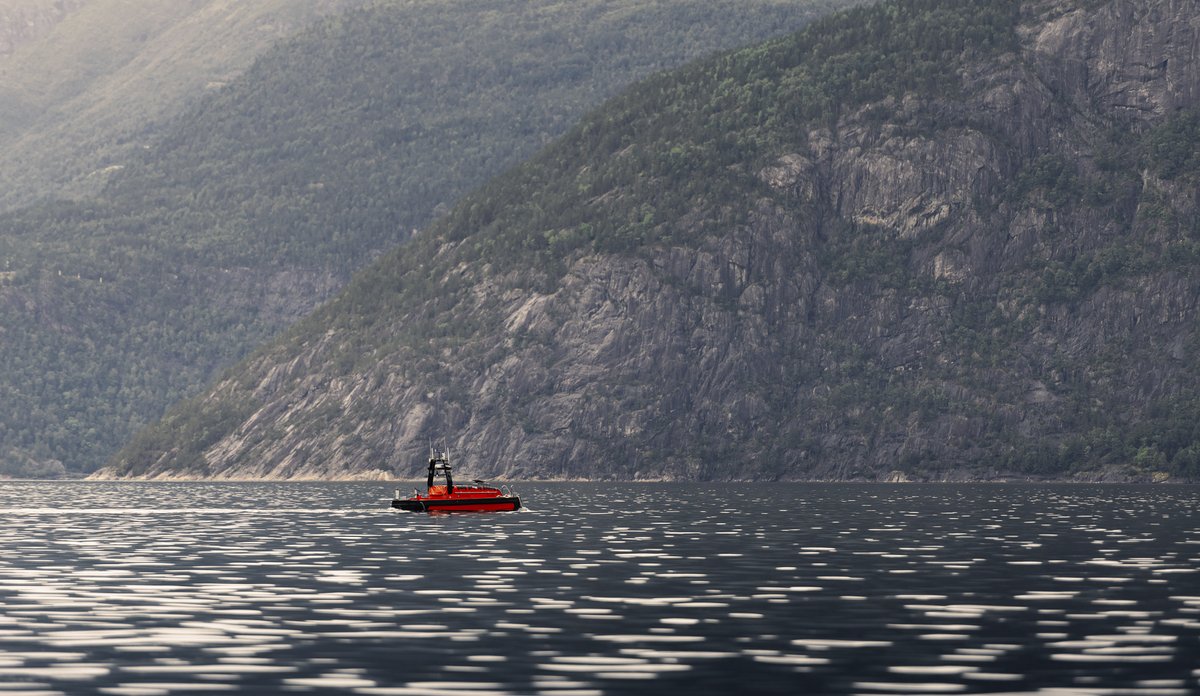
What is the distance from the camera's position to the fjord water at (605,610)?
50.8 metres

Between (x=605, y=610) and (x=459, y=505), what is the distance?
85351 mm

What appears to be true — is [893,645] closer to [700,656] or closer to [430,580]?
[700,656]

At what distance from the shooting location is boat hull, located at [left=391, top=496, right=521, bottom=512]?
151000 mm

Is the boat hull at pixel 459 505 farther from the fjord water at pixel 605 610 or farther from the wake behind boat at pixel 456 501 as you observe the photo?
the fjord water at pixel 605 610

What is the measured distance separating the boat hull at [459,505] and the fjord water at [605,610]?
2515cm

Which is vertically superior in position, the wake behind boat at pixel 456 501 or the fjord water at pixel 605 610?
the wake behind boat at pixel 456 501

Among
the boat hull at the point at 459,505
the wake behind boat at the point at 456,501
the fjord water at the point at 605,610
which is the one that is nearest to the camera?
the fjord water at the point at 605,610

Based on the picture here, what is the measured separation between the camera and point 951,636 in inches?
2323

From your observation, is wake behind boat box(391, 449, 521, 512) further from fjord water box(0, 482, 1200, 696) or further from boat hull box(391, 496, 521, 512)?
fjord water box(0, 482, 1200, 696)

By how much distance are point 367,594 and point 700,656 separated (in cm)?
2236

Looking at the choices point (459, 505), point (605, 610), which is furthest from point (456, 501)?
point (605, 610)

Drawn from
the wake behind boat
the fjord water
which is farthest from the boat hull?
the fjord water

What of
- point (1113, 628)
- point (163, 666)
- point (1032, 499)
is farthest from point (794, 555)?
point (1032, 499)

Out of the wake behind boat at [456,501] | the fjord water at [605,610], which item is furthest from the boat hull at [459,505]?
the fjord water at [605,610]
